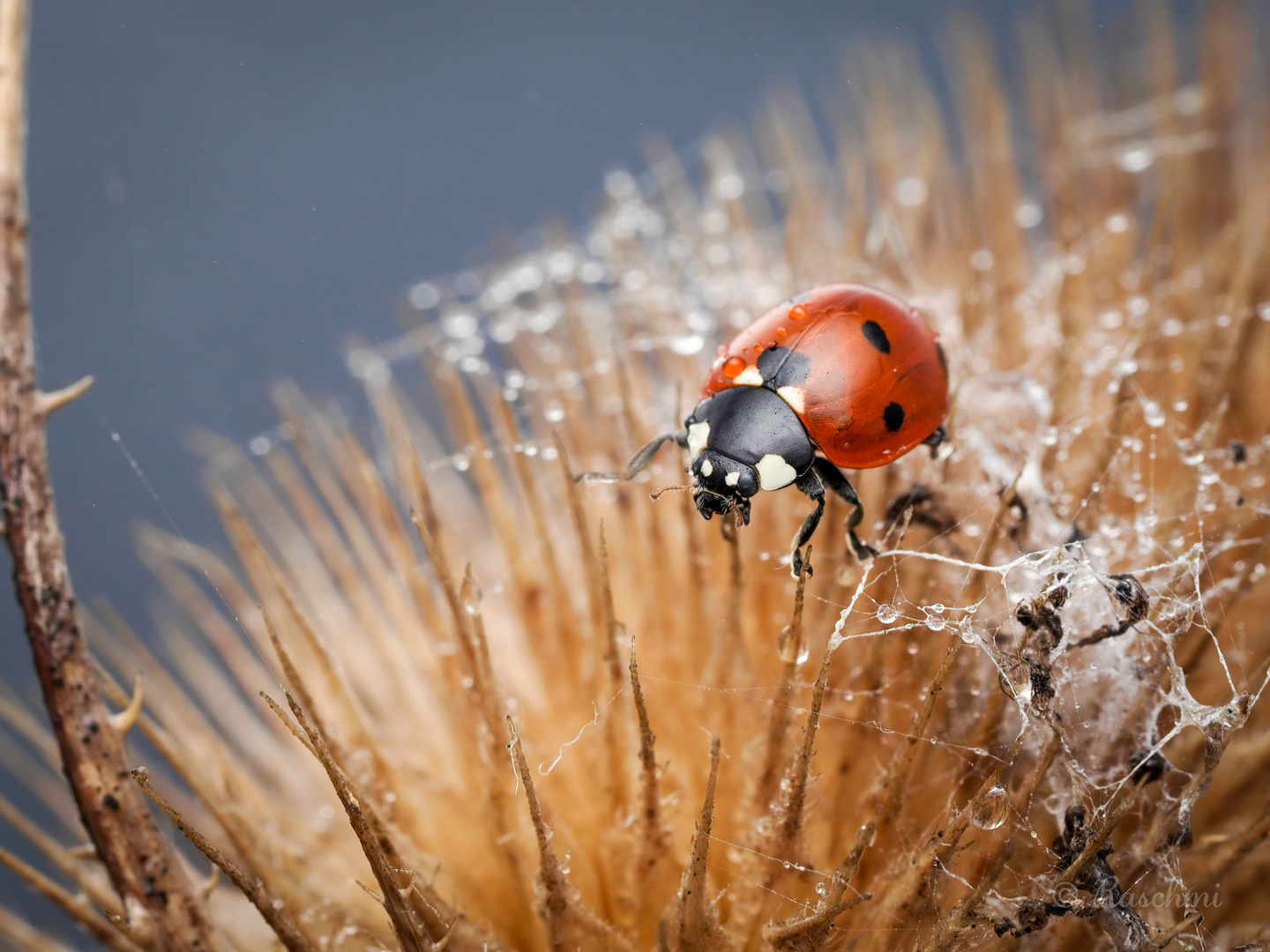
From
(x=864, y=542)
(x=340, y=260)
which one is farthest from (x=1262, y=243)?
(x=340, y=260)

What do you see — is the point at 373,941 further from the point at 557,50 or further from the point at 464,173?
the point at 557,50

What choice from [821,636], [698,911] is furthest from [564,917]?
[821,636]

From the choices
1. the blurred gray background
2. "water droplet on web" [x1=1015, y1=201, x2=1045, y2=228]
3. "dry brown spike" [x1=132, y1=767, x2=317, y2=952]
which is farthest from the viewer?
"water droplet on web" [x1=1015, y1=201, x2=1045, y2=228]

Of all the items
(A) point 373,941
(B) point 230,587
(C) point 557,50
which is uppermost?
(C) point 557,50

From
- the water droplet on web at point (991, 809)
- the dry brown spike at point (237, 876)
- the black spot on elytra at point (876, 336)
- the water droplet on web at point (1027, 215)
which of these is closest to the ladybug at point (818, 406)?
the black spot on elytra at point (876, 336)

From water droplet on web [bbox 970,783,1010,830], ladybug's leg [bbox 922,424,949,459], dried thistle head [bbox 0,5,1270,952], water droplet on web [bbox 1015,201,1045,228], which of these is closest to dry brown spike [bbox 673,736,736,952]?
dried thistle head [bbox 0,5,1270,952]

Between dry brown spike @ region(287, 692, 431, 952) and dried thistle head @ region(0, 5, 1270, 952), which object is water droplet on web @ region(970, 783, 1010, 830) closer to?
dried thistle head @ region(0, 5, 1270, 952)

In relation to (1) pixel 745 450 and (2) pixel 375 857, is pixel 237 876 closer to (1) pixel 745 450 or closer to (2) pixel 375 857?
(2) pixel 375 857
